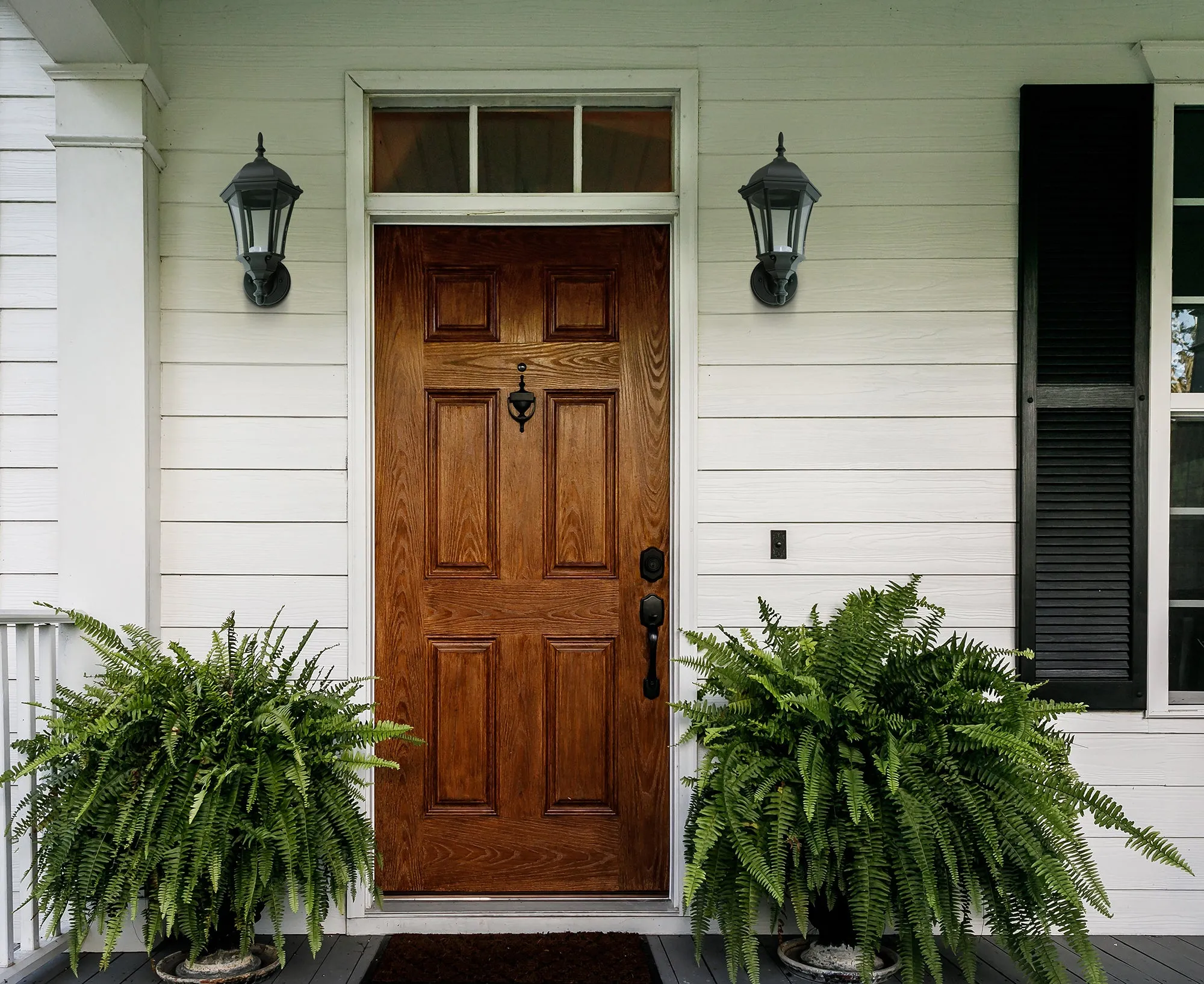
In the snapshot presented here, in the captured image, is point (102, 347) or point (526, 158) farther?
point (526, 158)

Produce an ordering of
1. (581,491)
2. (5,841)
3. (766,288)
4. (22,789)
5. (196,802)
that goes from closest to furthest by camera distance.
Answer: (196,802) < (5,841) < (22,789) < (766,288) < (581,491)

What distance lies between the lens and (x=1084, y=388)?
2.62 m

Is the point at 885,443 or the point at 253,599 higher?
the point at 885,443

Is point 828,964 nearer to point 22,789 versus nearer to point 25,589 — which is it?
point 22,789

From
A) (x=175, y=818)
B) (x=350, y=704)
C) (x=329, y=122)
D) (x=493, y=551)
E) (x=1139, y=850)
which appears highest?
(x=329, y=122)

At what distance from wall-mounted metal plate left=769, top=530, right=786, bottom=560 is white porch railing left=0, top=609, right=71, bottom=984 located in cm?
195

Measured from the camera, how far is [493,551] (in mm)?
2699

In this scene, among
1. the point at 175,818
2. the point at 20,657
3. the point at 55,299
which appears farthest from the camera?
the point at 55,299

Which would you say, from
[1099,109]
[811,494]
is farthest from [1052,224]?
[811,494]

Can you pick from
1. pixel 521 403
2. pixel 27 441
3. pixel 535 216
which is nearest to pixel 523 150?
pixel 535 216

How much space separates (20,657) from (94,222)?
1.20 m

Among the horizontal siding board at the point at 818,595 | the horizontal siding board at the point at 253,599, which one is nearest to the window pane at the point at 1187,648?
the horizontal siding board at the point at 818,595

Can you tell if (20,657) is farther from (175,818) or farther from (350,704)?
(350,704)

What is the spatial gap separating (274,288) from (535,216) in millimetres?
788
